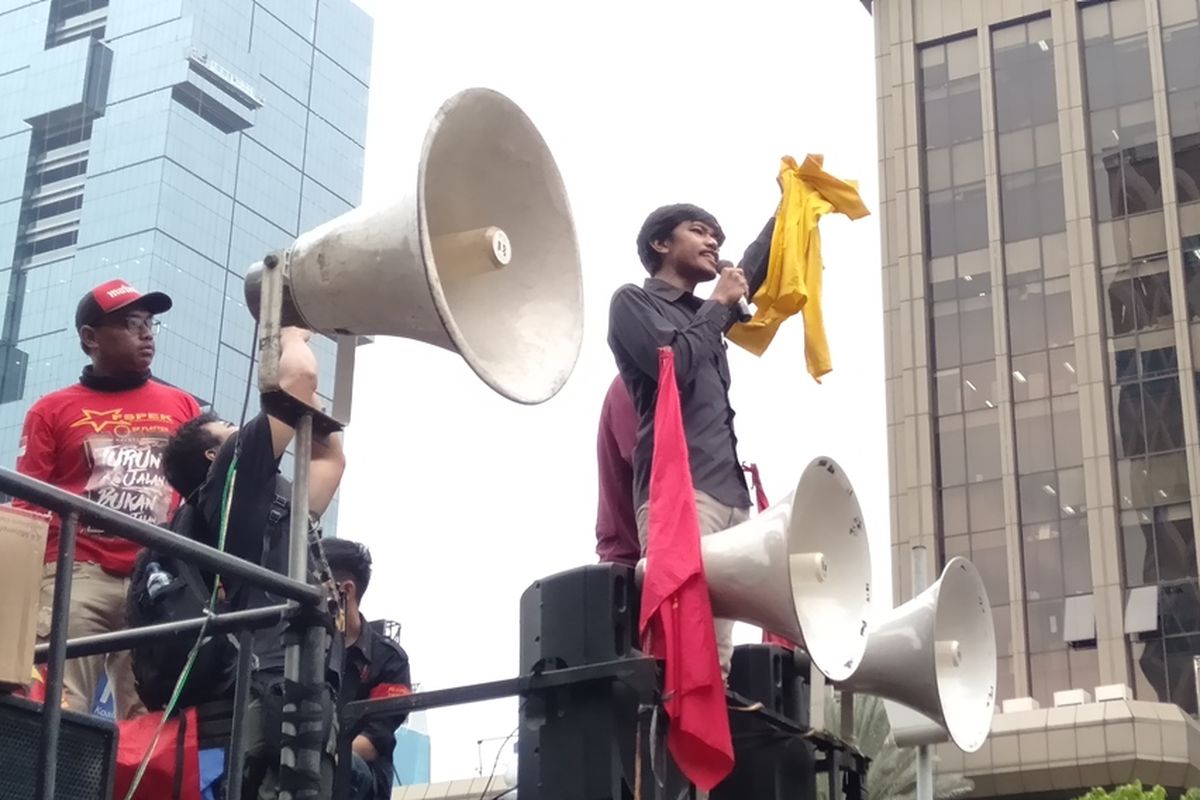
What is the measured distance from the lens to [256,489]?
439cm

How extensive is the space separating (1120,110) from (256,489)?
4046 centimetres

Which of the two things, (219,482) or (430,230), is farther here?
(430,230)

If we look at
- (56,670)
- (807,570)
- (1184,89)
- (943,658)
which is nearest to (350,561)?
(807,570)

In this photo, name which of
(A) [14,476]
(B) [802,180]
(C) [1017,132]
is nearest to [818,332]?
(B) [802,180]

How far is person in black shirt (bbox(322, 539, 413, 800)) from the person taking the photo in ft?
17.8

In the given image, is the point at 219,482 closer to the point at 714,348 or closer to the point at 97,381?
the point at 97,381

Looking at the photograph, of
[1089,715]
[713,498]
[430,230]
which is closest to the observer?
[430,230]

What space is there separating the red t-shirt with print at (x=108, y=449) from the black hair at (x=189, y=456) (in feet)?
1.02

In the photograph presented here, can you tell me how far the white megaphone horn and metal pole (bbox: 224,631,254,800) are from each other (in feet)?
4.22

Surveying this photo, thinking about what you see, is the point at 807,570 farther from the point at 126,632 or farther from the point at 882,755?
the point at 882,755

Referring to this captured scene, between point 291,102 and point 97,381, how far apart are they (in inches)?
3592

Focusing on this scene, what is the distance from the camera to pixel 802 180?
593 cm

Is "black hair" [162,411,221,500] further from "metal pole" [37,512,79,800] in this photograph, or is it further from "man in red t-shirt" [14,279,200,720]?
"metal pole" [37,512,79,800]

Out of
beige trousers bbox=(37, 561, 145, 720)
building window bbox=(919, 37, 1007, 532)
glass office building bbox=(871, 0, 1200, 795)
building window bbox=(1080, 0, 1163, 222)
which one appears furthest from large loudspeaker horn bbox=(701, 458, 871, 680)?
building window bbox=(1080, 0, 1163, 222)
